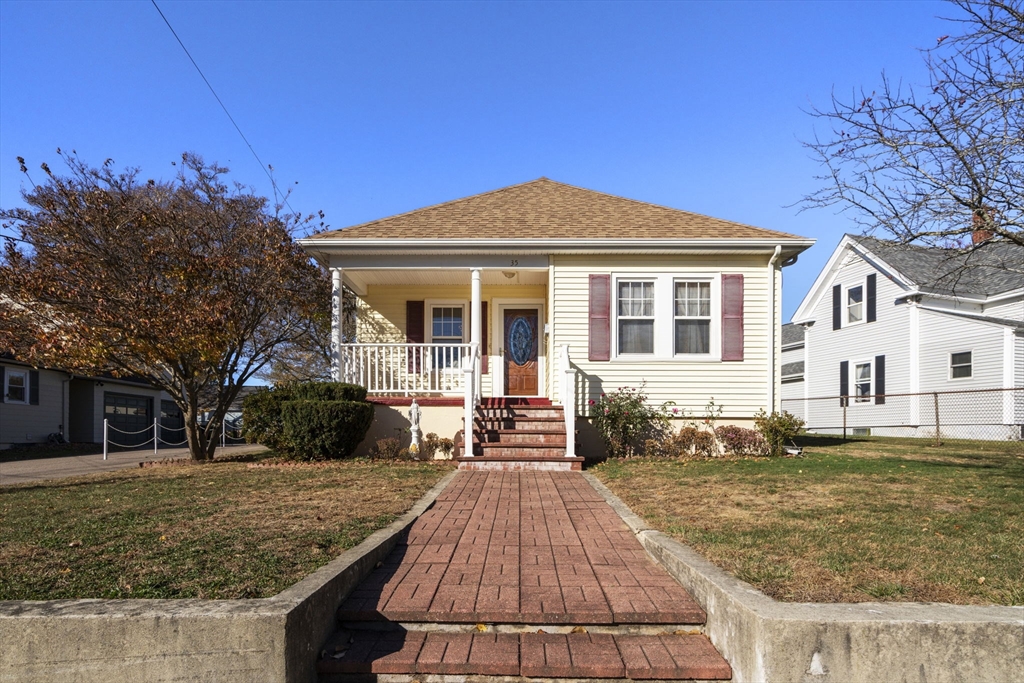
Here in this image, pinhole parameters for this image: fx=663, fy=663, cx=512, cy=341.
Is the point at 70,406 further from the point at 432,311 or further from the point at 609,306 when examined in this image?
the point at 609,306

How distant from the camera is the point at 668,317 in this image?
12.0 m

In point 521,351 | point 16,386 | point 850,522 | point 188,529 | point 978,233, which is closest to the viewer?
point 188,529

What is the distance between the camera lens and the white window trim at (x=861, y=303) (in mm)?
20938

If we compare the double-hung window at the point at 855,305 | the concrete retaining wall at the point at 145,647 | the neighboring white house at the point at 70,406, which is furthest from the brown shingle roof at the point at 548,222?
the double-hung window at the point at 855,305

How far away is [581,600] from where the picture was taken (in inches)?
159

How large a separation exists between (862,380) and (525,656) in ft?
→ 68.4

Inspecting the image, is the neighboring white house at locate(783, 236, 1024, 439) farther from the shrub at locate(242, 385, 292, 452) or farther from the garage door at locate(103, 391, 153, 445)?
the garage door at locate(103, 391, 153, 445)

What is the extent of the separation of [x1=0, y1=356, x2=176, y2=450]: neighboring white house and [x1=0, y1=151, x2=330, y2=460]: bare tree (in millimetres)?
6219

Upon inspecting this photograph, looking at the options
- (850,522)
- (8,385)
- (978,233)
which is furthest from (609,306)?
(8,385)

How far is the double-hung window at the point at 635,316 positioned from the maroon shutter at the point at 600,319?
245 millimetres

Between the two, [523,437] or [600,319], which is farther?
[600,319]

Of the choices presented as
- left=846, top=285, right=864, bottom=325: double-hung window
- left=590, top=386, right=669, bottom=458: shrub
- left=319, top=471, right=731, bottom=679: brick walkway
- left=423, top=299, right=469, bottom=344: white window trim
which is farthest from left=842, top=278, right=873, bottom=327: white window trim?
left=319, top=471, right=731, bottom=679: brick walkway

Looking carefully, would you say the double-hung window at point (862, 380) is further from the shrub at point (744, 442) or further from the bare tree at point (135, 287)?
the bare tree at point (135, 287)

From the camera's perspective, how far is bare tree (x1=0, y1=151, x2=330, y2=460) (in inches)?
403
